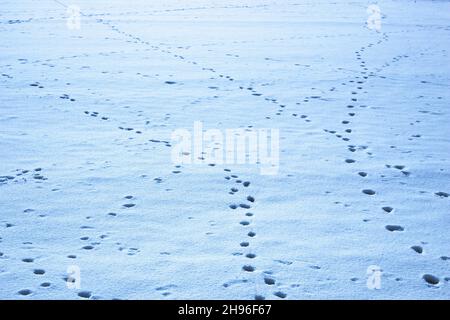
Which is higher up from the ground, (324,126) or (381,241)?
(324,126)

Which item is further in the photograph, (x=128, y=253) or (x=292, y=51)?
(x=292, y=51)

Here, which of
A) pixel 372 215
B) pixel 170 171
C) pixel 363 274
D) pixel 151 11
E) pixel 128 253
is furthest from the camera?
pixel 151 11

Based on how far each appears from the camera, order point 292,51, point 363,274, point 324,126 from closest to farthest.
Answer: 1. point 363,274
2. point 324,126
3. point 292,51

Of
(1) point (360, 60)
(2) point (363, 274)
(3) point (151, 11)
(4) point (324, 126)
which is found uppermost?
(3) point (151, 11)

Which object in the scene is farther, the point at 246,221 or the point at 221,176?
the point at 221,176

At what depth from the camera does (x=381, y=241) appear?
364 centimetres

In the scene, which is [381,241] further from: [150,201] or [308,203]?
[150,201]

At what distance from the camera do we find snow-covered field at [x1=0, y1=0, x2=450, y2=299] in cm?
327

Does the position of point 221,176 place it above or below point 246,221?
above

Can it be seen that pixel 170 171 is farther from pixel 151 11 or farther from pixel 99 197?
pixel 151 11

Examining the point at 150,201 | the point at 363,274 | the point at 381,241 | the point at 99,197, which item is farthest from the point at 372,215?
the point at 99,197

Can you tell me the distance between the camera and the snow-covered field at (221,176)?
3.27 m

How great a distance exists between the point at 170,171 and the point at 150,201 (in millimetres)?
640

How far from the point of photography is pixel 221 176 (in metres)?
4.71
